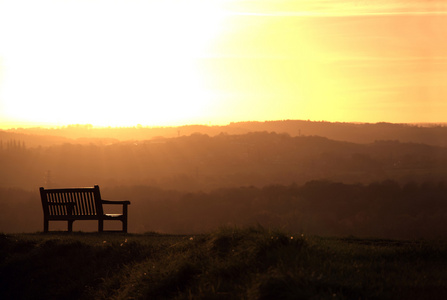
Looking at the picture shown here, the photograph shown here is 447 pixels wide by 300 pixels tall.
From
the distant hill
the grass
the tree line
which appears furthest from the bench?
the distant hill

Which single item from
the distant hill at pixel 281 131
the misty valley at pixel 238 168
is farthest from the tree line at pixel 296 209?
the distant hill at pixel 281 131

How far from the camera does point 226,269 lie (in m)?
7.69

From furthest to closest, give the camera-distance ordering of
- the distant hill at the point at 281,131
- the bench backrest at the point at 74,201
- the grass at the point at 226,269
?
the distant hill at the point at 281,131
the bench backrest at the point at 74,201
the grass at the point at 226,269

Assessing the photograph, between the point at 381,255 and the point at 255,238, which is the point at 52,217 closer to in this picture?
the point at 255,238

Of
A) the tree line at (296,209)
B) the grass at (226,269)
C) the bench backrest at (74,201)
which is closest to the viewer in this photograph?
the grass at (226,269)

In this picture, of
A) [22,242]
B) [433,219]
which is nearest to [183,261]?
[22,242]

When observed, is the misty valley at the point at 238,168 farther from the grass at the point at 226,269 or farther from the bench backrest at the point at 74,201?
the grass at the point at 226,269

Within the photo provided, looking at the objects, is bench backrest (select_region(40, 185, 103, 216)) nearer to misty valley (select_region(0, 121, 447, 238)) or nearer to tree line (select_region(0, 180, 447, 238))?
tree line (select_region(0, 180, 447, 238))

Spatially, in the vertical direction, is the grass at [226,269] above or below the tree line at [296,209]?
above

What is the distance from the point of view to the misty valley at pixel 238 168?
265 feet

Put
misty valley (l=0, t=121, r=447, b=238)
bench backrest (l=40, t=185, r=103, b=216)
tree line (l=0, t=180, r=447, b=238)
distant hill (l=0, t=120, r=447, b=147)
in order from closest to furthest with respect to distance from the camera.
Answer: bench backrest (l=40, t=185, r=103, b=216)
tree line (l=0, t=180, r=447, b=238)
misty valley (l=0, t=121, r=447, b=238)
distant hill (l=0, t=120, r=447, b=147)

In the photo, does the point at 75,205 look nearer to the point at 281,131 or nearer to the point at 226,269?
the point at 226,269

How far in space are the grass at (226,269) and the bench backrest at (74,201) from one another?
183cm

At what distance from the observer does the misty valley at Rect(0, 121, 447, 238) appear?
80.7 metres
